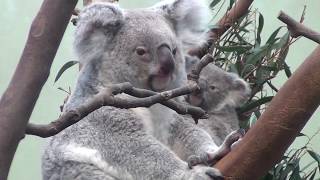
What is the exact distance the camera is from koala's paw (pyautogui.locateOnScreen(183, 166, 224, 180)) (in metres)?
1.59

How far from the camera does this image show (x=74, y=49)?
218 cm

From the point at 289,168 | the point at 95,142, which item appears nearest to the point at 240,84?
the point at 289,168

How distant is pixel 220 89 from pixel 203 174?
1472 mm

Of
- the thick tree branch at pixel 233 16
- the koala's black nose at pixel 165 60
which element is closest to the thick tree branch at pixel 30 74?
the koala's black nose at pixel 165 60

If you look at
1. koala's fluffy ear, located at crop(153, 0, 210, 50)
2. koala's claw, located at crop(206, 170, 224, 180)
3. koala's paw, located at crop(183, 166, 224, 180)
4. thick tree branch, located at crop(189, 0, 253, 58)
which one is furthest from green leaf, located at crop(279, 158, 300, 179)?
koala's claw, located at crop(206, 170, 224, 180)

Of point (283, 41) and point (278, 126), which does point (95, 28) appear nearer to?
point (278, 126)

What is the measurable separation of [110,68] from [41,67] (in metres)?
1.10

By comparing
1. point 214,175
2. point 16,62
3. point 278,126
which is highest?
point 278,126

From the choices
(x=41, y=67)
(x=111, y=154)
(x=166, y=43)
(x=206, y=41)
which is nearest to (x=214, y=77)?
(x=206, y=41)

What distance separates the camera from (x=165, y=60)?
206 centimetres

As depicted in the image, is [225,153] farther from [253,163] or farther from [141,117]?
[141,117]

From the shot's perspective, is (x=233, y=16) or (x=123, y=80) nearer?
(x=123, y=80)

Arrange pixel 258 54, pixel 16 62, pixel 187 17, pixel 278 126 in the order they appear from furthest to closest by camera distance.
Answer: pixel 16 62
pixel 258 54
pixel 187 17
pixel 278 126

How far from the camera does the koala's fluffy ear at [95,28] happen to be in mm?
2117
